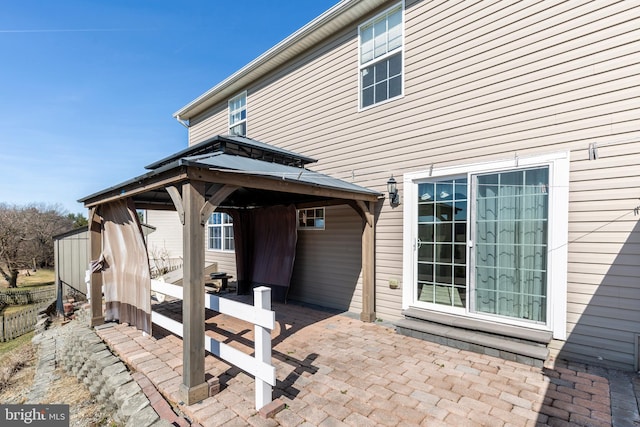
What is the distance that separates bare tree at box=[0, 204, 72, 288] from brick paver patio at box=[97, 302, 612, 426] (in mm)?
15590

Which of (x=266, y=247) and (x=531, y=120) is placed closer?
(x=531, y=120)

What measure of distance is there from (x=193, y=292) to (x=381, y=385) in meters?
2.03

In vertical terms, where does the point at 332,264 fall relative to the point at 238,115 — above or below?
below

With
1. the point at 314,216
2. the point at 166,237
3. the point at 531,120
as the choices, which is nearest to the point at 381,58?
the point at 531,120

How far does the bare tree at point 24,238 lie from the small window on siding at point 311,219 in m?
14.2

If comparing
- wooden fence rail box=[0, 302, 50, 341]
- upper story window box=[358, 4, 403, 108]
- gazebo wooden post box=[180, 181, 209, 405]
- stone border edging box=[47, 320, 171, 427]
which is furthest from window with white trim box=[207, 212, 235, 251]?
gazebo wooden post box=[180, 181, 209, 405]

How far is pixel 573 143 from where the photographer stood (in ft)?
11.2

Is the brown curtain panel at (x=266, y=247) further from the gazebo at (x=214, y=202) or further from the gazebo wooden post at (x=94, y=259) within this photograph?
the gazebo wooden post at (x=94, y=259)

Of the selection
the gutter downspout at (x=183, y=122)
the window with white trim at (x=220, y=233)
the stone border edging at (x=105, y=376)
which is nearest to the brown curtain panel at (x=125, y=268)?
the stone border edging at (x=105, y=376)

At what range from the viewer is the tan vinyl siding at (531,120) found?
3166 millimetres

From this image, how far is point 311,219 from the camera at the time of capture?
645 cm

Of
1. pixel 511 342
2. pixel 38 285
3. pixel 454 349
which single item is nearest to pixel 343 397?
pixel 454 349

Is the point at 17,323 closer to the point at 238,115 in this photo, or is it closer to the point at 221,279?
the point at 221,279

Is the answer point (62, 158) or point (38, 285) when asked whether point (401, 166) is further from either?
point (62, 158)
